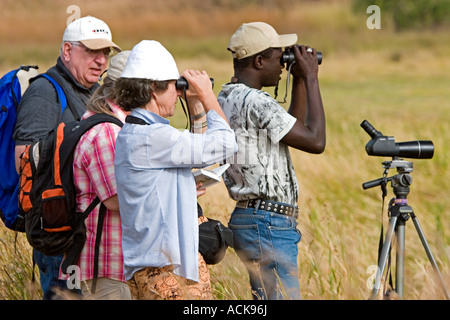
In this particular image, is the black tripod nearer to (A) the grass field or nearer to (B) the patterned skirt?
(A) the grass field

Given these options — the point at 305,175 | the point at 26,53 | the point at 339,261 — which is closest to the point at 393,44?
the point at 26,53

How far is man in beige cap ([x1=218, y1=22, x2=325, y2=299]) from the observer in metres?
4.12

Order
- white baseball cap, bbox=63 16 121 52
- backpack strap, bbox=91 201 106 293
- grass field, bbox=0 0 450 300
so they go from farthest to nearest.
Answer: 1. grass field, bbox=0 0 450 300
2. white baseball cap, bbox=63 16 121 52
3. backpack strap, bbox=91 201 106 293

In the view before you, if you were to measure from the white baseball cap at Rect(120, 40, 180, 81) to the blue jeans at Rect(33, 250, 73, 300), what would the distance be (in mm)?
924

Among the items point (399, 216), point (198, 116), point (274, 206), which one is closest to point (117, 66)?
point (198, 116)

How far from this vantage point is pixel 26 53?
33.4 m

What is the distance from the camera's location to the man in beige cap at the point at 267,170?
162 inches

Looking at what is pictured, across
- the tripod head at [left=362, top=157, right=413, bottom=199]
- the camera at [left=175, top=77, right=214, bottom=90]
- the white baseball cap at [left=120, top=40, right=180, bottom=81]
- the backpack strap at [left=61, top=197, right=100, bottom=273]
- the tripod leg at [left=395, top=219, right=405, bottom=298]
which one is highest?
the white baseball cap at [left=120, top=40, right=180, bottom=81]

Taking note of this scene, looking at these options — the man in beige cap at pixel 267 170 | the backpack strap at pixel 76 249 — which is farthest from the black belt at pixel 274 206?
the backpack strap at pixel 76 249

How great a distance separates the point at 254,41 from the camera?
169 inches

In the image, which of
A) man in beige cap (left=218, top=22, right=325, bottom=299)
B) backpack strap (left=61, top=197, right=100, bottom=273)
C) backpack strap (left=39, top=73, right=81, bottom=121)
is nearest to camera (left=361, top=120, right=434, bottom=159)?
man in beige cap (left=218, top=22, right=325, bottom=299)

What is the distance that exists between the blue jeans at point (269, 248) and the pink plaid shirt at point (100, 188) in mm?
665
